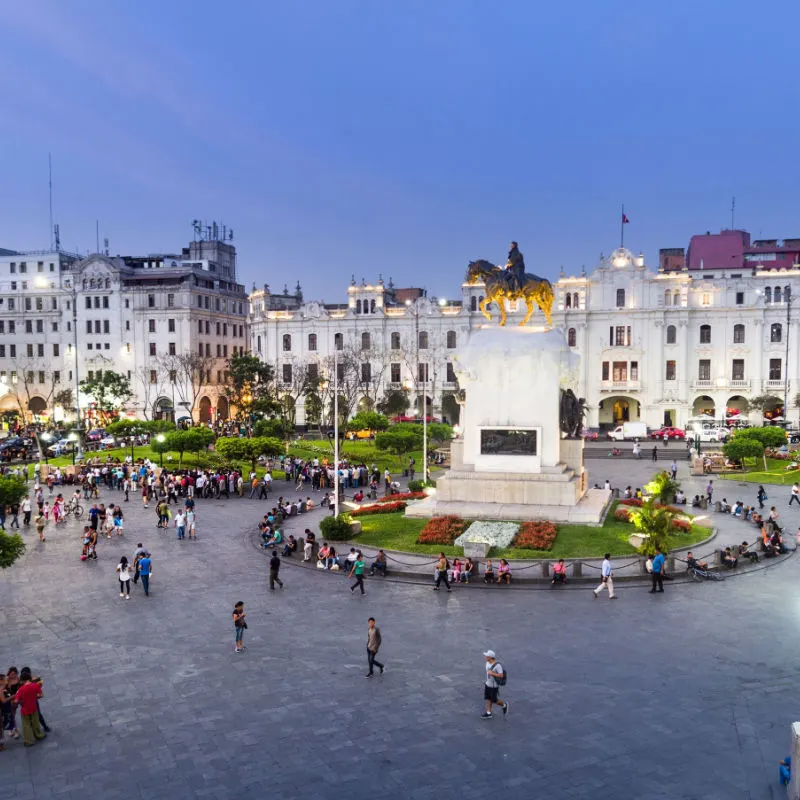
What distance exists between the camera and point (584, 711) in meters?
13.7

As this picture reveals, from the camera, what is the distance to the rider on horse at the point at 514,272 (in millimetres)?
31672

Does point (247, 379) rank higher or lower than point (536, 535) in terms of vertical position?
higher

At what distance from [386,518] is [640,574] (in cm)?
1095

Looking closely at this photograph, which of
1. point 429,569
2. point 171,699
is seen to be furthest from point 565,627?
point 171,699

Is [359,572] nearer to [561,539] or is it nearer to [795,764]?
[561,539]

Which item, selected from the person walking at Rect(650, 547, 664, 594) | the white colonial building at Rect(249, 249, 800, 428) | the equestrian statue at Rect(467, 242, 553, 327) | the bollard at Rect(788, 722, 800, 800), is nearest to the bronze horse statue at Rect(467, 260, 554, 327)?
the equestrian statue at Rect(467, 242, 553, 327)

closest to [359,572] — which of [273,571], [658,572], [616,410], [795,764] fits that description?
[273,571]

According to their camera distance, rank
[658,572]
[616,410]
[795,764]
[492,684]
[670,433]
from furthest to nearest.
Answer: [616,410] < [670,433] < [658,572] < [492,684] < [795,764]

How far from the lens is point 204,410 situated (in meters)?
81.8

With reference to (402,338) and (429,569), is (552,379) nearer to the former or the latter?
(429,569)

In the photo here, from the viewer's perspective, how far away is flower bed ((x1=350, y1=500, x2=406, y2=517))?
32.2 meters

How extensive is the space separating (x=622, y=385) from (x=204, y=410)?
42.0 meters

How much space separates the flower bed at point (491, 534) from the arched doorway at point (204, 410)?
57.7m

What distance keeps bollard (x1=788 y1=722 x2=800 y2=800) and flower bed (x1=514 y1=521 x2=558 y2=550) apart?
14.3 m
